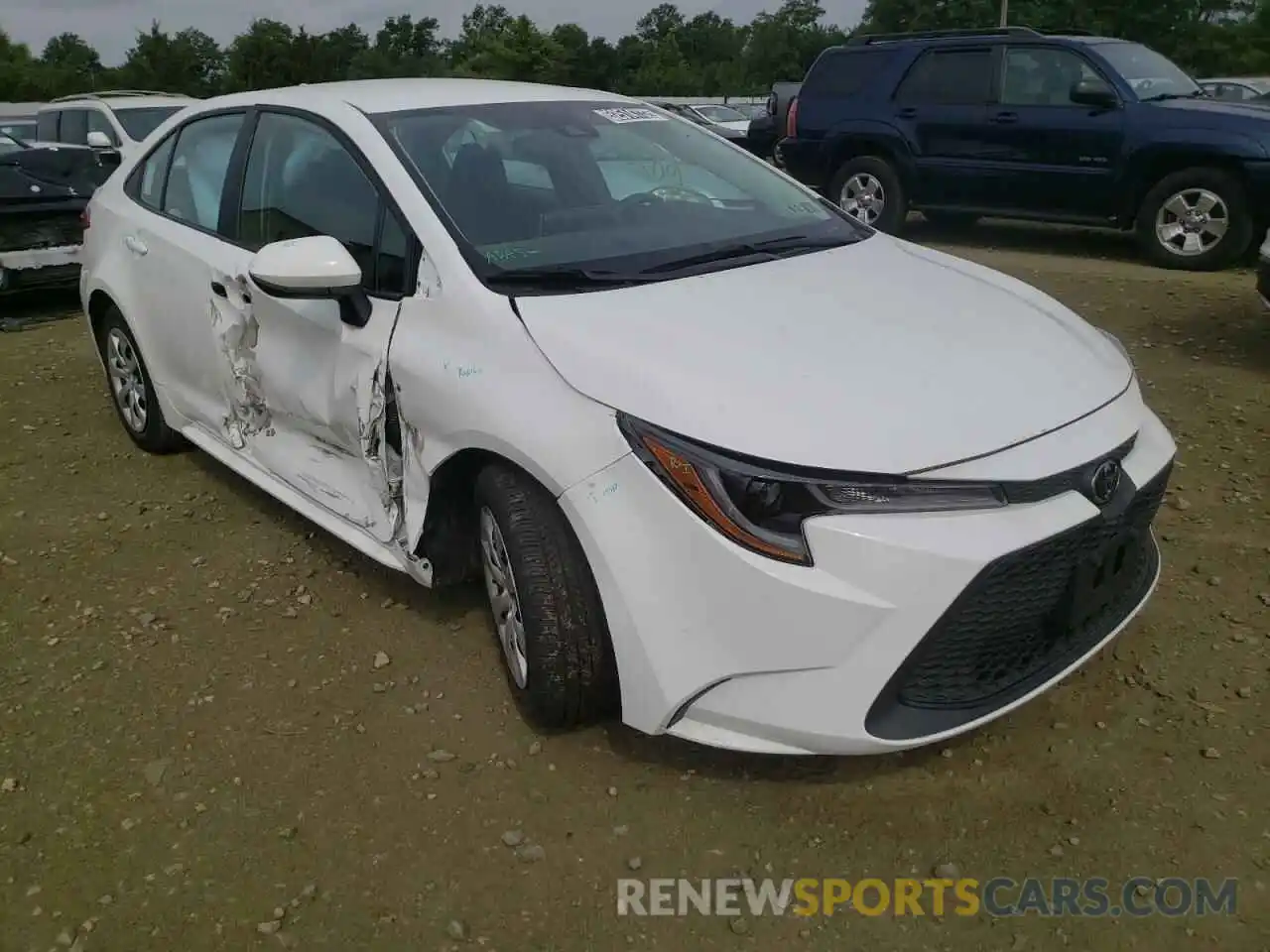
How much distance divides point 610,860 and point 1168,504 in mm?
2724

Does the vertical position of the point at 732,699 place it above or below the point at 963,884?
above

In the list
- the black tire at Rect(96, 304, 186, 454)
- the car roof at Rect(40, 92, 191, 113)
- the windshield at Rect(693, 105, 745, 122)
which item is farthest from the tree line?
Answer: the black tire at Rect(96, 304, 186, 454)

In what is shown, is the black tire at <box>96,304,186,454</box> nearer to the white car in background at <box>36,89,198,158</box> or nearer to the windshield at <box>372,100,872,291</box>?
the windshield at <box>372,100,872,291</box>

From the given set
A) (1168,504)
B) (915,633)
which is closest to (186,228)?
(915,633)

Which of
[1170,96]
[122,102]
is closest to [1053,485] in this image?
[1170,96]

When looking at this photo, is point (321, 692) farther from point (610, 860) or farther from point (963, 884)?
point (963, 884)

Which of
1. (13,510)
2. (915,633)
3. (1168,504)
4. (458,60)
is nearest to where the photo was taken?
(915,633)

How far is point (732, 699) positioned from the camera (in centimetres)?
237

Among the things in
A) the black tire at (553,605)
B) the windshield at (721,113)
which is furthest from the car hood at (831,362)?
the windshield at (721,113)

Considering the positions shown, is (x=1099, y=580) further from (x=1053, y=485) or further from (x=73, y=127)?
(x=73, y=127)

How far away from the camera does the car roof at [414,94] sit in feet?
11.5

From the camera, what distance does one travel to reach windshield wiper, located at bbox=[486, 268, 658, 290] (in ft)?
9.30

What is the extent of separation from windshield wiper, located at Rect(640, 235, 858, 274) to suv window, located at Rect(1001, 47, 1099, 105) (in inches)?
250

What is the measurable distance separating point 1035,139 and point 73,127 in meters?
9.12
